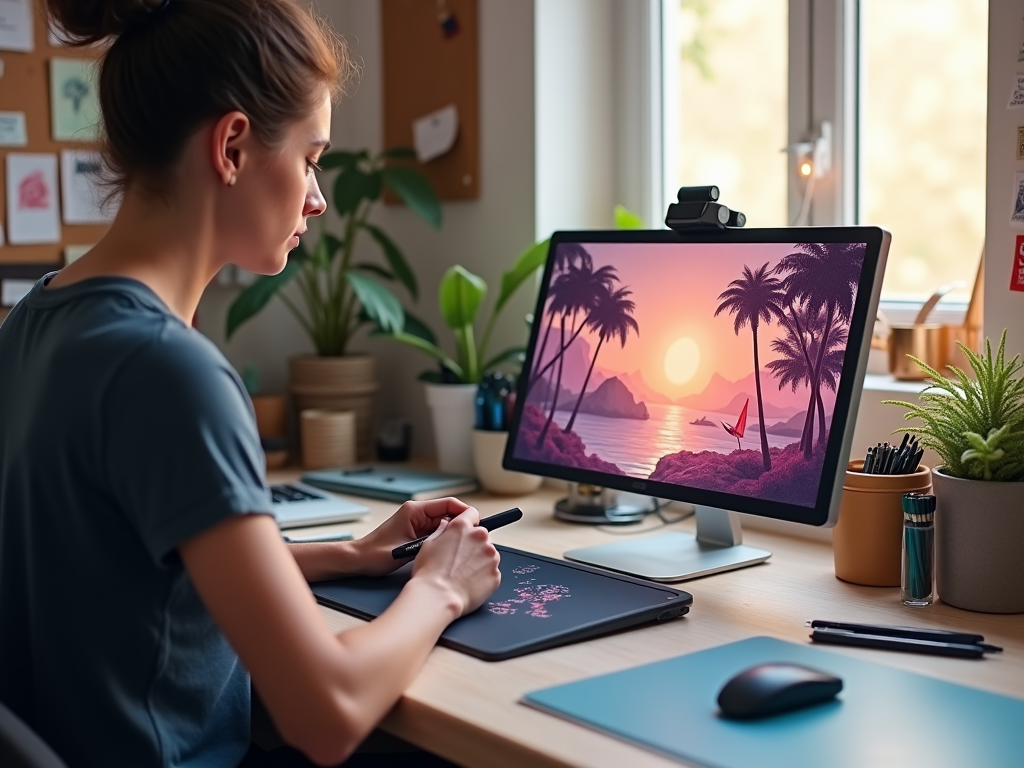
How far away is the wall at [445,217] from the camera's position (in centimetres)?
218

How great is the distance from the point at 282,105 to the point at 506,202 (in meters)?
1.13

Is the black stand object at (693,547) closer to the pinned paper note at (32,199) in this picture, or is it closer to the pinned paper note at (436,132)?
the pinned paper note at (436,132)

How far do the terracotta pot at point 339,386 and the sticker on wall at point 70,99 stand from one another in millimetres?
592

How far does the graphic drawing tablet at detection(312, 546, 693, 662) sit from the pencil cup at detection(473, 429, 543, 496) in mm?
478

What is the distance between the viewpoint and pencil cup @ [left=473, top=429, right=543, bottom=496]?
1968 mm

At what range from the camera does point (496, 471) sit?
1.98 meters

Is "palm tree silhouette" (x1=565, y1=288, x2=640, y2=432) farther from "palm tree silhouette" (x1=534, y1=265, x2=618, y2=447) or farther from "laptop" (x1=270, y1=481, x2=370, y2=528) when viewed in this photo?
"laptop" (x1=270, y1=481, x2=370, y2=528)

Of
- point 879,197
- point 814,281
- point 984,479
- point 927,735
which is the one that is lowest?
point 927,735

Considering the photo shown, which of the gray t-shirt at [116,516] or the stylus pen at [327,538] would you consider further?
the stylus pen at [327,538]

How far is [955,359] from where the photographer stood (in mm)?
1738

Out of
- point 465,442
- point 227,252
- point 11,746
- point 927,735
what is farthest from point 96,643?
point 465,442

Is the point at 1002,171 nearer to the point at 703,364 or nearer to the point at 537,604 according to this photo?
the point at 703,364

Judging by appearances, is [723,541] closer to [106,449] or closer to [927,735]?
[927,735]

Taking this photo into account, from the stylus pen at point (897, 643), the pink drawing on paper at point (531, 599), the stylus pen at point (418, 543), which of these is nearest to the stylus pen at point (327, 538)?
the stylus pen at point (418, 543)
